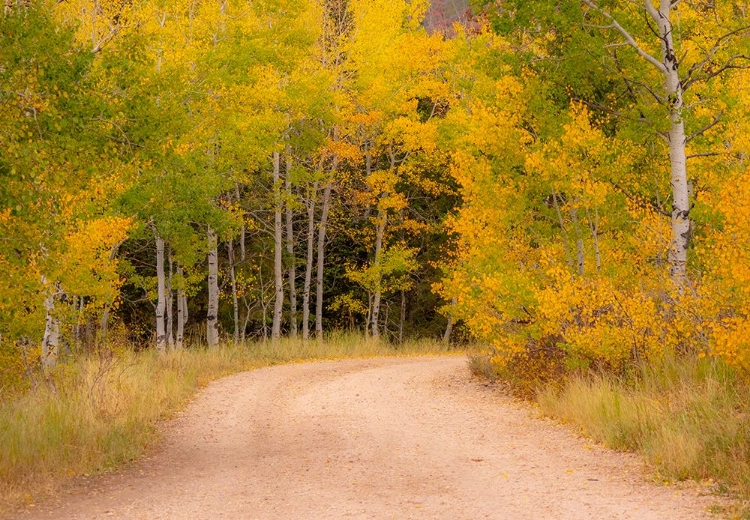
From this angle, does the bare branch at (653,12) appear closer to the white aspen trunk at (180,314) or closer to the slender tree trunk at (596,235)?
the slender tree trunk at (596,235)

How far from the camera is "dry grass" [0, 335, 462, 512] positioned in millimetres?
9258

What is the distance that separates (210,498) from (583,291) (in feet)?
21.6

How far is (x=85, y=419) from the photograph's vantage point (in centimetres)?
1108

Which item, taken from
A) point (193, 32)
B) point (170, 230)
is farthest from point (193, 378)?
point (193, 32)

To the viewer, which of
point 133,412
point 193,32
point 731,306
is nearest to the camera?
point 731,306

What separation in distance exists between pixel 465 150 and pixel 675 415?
421 inches

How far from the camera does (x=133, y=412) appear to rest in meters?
12.5

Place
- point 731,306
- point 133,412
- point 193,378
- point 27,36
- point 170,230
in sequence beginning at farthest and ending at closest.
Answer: point 170,230 < point 193,378 < point 133,412 < point 731,306 < point 27,36

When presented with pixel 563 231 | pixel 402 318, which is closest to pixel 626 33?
pixel 563 231

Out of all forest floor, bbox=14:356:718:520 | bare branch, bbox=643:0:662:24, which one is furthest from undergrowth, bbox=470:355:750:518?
bare branch, bbox=643:0:662:24

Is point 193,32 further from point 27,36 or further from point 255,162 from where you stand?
point 27,36

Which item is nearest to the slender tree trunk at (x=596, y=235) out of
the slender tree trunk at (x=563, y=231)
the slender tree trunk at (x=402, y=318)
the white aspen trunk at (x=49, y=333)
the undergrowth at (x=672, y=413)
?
the slender tree trunk at (x=563, y=231)

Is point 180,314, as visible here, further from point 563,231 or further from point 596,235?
point 596,235

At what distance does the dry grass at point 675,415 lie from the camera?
8.45 metres
